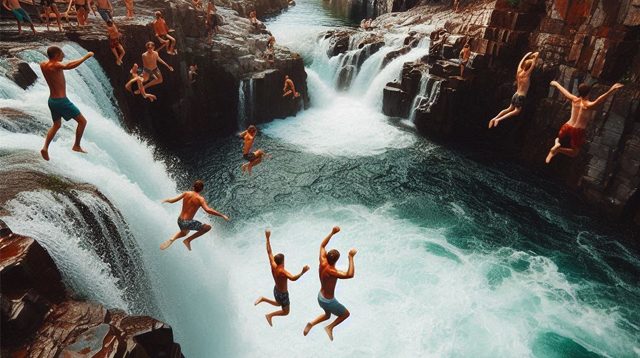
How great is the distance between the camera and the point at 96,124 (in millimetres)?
10984

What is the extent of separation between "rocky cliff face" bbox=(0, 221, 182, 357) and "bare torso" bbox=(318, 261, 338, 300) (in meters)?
2.69

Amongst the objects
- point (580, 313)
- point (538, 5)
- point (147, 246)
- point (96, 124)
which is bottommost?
point (580, 313)

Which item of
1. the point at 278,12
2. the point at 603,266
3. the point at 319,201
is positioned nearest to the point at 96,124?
the point at 319,201

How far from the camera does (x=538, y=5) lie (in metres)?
18.1

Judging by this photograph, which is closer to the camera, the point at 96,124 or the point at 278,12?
the point at 96,124

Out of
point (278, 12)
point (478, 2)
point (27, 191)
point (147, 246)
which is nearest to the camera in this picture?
point (27, 191)

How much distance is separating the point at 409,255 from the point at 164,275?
784 cm

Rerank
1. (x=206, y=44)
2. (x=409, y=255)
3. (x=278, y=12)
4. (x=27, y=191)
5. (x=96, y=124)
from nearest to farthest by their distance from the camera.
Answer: (x=27, y=191) < (x=96, y=124) < (x=409, y=255) < (x=206, y=44) < (x=278, y=12)

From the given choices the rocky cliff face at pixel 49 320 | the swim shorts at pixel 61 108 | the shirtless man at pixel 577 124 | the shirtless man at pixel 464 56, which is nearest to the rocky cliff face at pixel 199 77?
the swim shorts at pixel 61 108

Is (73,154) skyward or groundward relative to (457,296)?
skyward

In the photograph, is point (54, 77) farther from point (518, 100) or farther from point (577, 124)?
point (577, 124)

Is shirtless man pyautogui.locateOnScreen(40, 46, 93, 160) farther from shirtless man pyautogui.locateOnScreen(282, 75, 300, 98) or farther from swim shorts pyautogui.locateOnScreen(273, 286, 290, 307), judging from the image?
shirtless man pyautogui.locateOnScreen(282, 75, 300, 98)

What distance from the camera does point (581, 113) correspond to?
917cm

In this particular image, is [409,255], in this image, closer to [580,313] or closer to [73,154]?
[580,313]
